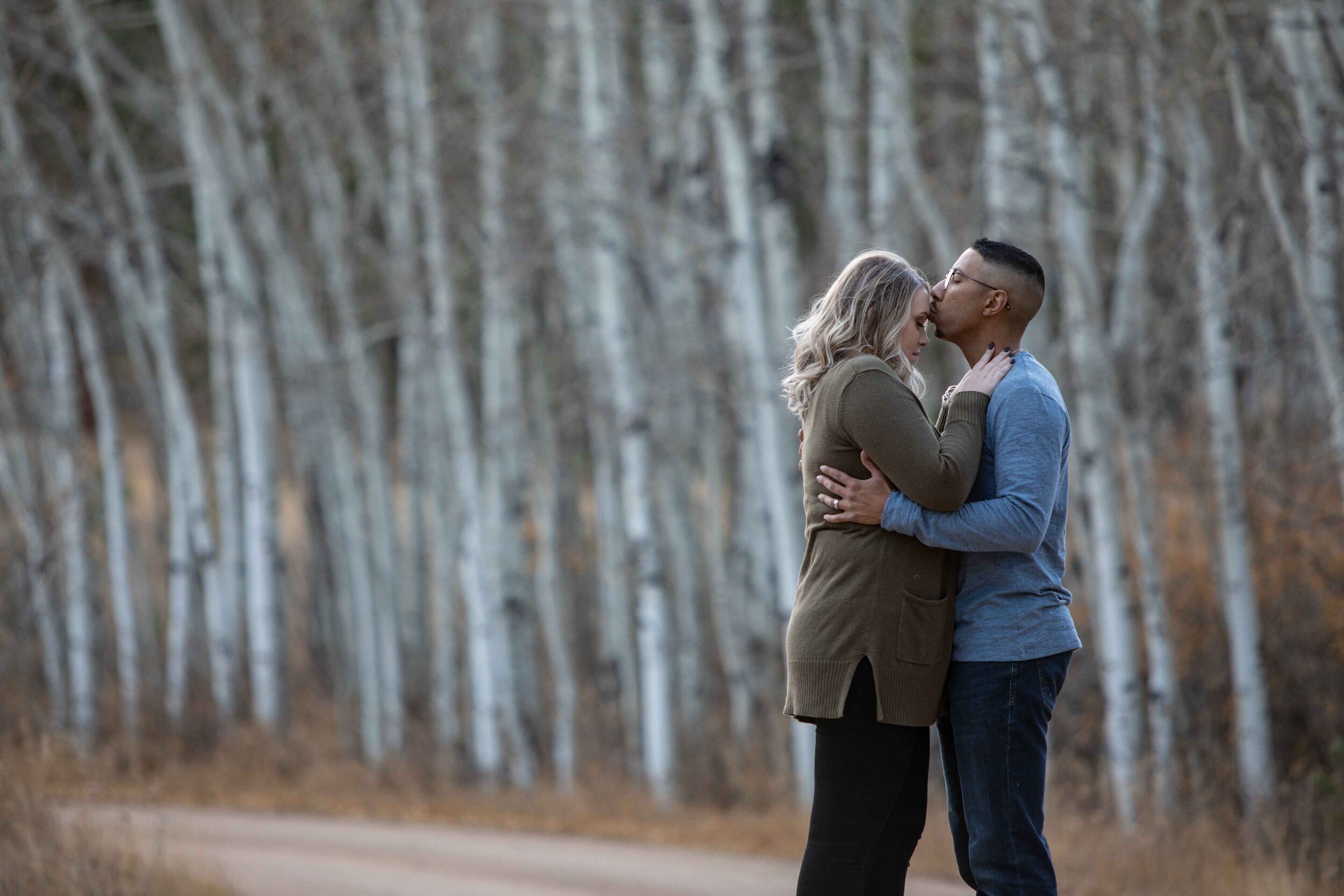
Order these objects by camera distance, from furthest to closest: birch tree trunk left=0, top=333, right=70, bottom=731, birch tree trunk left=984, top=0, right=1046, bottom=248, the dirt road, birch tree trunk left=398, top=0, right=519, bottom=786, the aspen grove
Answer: birch tree trunk left=398, top=0, right=519, bottom=786
birch tree trunk left=0, top=333, right=70, bottom=731
birch tree trunk left=984, top=0, right=1046, bottom=248
the aspen grove
the dirt road

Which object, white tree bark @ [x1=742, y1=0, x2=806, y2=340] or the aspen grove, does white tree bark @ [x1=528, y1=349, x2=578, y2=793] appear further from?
white tree bark @ [x1=742, y1=0, x2=806, y2=340]

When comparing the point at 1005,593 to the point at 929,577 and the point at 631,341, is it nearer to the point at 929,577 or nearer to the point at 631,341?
the point at 929,577

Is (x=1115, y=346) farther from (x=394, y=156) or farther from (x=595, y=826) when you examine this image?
(x=394, y=156)

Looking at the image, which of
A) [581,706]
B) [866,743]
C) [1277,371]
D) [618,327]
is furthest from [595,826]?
[1277,371]

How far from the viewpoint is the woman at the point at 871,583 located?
304cm

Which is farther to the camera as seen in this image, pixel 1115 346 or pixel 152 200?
pixel 152 200

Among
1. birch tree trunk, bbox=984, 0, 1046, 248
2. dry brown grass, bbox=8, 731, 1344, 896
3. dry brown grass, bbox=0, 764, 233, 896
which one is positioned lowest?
dry brown grass, bbox=8, 731, 1344, 896

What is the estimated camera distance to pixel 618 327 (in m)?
9.11

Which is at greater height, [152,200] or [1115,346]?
[152,200]

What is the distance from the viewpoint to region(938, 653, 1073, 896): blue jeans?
9.93ft

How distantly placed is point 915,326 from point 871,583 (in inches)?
25.3

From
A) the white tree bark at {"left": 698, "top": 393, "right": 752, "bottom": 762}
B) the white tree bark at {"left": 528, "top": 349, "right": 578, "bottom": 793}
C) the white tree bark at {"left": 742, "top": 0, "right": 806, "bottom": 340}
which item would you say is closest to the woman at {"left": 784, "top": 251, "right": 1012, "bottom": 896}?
the white tree bark at {"left": 742, "top": 0, "right": 806, "bottom": 340}

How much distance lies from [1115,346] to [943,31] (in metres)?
3.26

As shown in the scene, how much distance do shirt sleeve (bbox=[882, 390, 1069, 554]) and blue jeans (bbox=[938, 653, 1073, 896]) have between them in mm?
312
